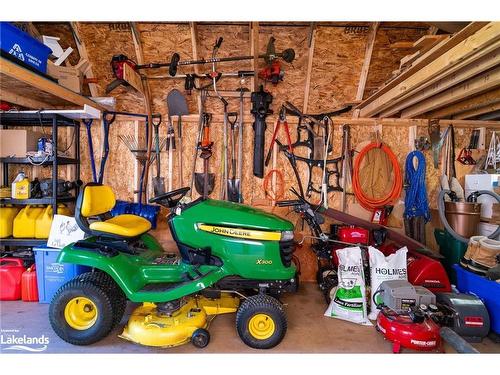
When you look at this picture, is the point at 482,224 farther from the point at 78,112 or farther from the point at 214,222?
the point at 78,112

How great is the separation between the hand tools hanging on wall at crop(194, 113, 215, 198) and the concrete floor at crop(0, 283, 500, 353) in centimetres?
144

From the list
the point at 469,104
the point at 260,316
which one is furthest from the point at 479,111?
the point at 260,316

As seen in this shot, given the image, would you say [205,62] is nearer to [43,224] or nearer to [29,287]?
[43,224]

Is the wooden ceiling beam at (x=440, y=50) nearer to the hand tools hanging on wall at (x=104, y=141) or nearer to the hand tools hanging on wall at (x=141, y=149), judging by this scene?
the hand tools hanging on wall at (x=141, y=149)

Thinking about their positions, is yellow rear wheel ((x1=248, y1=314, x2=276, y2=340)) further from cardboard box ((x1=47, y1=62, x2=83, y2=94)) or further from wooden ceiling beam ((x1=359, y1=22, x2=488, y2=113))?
cardboard box ((x1=47, y1=62, x2=83, y2=94))

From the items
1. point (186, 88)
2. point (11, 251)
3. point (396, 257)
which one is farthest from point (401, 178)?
point (11, 251)

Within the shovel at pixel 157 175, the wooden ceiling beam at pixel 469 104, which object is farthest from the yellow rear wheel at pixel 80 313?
the wooden ceiling beam at pixel 469 104

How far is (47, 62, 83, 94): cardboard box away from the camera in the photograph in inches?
117

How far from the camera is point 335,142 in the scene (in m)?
3.45

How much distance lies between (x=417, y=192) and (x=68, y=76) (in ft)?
13.4

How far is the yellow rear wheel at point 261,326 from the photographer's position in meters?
2.00

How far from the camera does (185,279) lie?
6.93ft

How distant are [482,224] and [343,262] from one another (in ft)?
5.66

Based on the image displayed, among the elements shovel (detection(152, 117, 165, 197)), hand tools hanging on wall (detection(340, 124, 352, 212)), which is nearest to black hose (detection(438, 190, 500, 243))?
hand tools hanging on wall (detection(340, 124, 352, 212))
